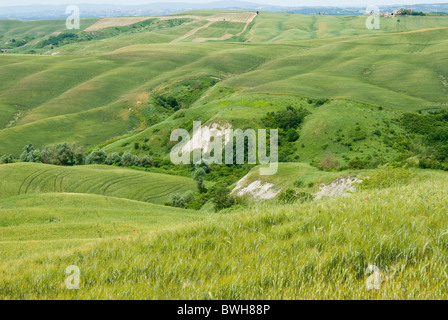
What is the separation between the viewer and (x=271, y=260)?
672cm

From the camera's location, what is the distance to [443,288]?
550 cm

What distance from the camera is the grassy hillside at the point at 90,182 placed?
64812 mm

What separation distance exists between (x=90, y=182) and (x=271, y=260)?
2679 inches

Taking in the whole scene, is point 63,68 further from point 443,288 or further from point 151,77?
point 443,288

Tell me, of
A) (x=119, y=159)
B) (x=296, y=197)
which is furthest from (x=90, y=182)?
(x=296, y=197)

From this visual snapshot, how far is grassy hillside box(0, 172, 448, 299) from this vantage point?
5.85 meters

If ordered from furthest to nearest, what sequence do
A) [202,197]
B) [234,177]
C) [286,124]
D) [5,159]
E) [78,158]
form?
[78,158]
[5,159]
[286,124]
[234,177]
[202,197]

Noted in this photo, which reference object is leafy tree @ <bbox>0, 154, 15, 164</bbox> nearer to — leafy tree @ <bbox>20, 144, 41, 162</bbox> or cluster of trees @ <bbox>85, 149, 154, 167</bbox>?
leafy tree @ <bbox>20, 144, 41, 162</bbox>

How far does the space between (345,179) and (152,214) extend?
22.9 metres

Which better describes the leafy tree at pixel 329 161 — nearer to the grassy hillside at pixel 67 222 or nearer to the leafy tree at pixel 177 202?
the leafy tree at pixel 177 202

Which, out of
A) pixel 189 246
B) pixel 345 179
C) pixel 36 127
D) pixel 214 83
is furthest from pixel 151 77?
pixel 189 246

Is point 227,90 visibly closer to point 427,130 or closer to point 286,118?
point 286,118
